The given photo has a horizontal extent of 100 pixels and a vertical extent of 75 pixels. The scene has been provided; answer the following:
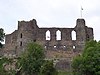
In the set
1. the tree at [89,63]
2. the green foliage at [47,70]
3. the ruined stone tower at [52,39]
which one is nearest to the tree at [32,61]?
the green foliage at [47,70]

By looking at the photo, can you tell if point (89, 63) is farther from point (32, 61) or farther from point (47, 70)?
point (32, 61)

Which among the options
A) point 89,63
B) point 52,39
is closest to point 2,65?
point 52,39

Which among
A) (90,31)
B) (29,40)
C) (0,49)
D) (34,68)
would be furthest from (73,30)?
(34,68)

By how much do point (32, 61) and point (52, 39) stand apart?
637 inches

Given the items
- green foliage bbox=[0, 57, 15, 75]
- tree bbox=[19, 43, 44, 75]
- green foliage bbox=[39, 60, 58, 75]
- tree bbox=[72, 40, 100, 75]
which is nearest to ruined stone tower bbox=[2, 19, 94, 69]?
green foliage bbox=[0, 57, 15, 75]

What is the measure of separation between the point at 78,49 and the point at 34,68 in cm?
1718

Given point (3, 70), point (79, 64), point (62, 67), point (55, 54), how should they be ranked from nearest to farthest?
point (79, 64), point (3, 70), point (62, 67), point (55, 54)

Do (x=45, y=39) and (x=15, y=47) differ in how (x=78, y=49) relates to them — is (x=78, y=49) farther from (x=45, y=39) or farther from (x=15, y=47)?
(x=15, y=47)

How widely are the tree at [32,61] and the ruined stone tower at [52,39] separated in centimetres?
1096

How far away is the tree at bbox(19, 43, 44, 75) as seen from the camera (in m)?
62.4

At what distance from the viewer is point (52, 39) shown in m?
78.9

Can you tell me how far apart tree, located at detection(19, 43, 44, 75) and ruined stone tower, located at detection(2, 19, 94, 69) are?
36.0 ft

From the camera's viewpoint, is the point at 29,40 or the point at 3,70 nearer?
the point at 3,70

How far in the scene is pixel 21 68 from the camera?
213 feet
